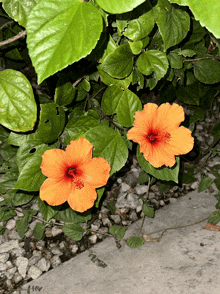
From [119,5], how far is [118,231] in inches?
53.8

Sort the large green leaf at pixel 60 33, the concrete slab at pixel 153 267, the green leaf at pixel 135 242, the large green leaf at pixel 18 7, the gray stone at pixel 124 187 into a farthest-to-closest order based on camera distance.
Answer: the gray stone at pixel 124 187 < the green leaf at pixel 135 242 < the concrete slab at pixel 153 267 < the large green leaf at pixel 18 7 < the large green leaf at pixel 60 33

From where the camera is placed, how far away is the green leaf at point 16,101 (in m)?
0.79

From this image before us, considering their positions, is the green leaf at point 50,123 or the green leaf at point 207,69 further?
the green leaf at point 207,69

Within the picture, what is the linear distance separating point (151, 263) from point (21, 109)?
0.97 metres

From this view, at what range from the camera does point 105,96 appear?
0.96 metres

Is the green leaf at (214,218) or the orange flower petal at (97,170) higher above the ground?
the orange flower petal at (97,170)

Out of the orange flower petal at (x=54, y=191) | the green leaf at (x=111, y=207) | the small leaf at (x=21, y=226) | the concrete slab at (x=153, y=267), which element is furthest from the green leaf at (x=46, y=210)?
the green leaf at (x=111, y=207)

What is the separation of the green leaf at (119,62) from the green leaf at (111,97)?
66 mm

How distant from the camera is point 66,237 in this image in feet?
5.70

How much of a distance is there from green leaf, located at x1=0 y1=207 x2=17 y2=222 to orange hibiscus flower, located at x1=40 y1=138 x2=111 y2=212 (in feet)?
3.01

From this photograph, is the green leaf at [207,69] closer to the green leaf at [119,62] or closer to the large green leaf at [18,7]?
the green leaf at [119,62]

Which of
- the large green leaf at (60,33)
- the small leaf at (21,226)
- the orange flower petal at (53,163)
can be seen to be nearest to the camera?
the large green leaf at (60,33)

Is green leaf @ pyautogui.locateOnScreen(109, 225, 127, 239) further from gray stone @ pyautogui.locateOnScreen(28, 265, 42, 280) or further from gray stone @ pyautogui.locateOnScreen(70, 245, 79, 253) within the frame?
gray stone @ pyautogui.locateOnScreen(28, 265, 42, 280)

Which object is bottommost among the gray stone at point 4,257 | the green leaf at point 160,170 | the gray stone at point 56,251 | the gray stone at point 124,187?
the gray stone at point 4,257
